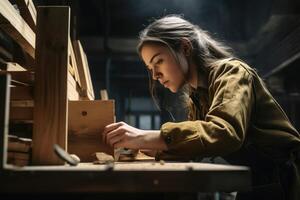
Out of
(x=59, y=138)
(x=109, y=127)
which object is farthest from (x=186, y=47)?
(x=59, y=138)

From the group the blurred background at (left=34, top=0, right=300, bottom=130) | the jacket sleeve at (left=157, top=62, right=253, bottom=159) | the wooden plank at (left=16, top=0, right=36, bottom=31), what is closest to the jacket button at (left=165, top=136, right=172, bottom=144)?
the jacket sleeve at (left=157, top=62, right=253, bottom=159)

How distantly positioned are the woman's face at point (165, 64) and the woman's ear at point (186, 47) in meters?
0.05

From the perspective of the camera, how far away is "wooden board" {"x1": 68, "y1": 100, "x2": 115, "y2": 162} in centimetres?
248

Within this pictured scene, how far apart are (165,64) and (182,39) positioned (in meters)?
0.24

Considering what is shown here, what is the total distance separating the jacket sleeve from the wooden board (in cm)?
59

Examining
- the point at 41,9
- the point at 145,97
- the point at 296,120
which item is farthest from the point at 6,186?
the point at 145,97

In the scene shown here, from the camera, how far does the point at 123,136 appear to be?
2.22 m

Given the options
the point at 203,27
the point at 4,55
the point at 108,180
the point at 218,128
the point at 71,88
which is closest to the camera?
the point at 108,180

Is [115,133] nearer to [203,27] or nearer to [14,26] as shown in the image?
[14,26]

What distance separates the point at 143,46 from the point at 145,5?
709 centimetres

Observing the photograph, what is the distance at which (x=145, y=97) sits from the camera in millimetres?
12555

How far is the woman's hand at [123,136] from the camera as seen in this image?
215 centimetres

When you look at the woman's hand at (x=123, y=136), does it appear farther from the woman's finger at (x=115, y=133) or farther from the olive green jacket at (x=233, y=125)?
the olive green jacket at (x=233, y=125)

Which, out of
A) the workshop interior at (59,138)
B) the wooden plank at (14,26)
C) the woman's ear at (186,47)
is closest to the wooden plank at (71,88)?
the workshop interior at (59,138)
